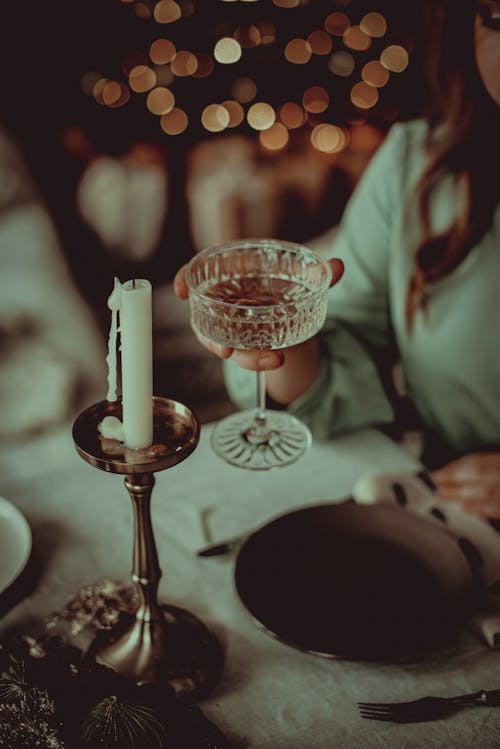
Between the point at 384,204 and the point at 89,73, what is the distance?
2198 millimetres

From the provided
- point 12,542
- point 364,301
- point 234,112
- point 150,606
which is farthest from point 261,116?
point 150,606

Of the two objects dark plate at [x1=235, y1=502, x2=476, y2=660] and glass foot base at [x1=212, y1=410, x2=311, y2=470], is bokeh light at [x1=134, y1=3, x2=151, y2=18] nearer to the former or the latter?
glass foot base at [x1=212, y1=410, x2=311, y2=470]

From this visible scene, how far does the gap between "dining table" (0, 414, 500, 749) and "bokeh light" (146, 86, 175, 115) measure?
7.93 feet

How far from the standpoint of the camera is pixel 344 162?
11.4 feet

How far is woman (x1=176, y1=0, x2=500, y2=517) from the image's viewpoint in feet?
3.75

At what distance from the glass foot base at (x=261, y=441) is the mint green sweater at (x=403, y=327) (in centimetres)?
19

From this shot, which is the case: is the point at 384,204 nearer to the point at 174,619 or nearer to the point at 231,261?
the point at 231,261

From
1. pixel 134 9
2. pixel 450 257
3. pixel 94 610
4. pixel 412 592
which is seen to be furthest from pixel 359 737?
pixel 134 9

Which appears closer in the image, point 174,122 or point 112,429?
point 112,429

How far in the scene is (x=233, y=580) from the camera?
2.52 feet

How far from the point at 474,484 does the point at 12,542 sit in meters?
0.55

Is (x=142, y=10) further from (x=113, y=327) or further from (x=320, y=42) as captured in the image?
(x=113, y=327)

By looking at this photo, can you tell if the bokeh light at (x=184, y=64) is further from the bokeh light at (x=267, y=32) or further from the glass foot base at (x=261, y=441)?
the glass foot base at (x=261, y=441)

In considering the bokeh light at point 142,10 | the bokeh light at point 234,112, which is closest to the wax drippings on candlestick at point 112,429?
the bokeh light at point 142,10
